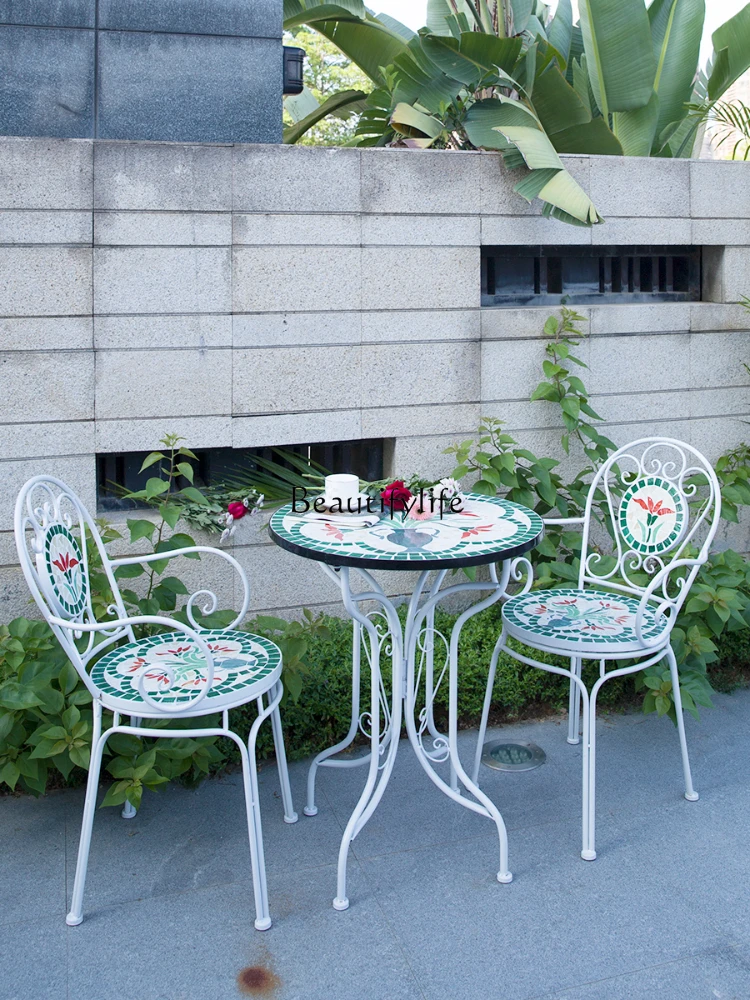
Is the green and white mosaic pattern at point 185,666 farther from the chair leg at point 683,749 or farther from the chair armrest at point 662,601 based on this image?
the chair leg at point 683,749

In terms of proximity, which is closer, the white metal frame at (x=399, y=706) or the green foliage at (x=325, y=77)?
the white metal frame at (x=399, y=706)

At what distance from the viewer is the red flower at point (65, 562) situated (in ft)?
9.06

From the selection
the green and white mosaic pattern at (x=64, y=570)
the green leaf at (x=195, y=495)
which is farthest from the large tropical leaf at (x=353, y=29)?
the green and white mosaic pattern at (x=64, y=570)

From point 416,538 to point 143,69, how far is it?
2.39 meters

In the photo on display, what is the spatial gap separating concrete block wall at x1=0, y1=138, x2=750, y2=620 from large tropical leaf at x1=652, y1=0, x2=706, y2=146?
101cm

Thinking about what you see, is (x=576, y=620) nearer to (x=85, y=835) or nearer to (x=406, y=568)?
(x=406, y=568)

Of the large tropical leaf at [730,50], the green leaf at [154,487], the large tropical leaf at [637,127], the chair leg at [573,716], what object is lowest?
the chair leg at [573,716]

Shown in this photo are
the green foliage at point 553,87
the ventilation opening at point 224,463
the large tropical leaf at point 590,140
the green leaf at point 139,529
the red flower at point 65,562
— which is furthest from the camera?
the large tropical leaf at point 590,140

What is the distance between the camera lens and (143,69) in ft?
12.9

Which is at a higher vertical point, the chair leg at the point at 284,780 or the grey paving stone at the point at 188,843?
the chair leg at the point at 284,780

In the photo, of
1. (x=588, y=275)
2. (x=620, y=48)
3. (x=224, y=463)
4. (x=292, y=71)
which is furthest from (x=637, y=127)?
(x=224, y=463)

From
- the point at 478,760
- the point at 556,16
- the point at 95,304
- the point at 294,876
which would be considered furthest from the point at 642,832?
the point at 556,16

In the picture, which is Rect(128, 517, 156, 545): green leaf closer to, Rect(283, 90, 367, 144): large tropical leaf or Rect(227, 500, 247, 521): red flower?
Rect(227, 500, 247, 521): red flower

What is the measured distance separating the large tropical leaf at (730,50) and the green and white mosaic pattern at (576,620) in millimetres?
3597
